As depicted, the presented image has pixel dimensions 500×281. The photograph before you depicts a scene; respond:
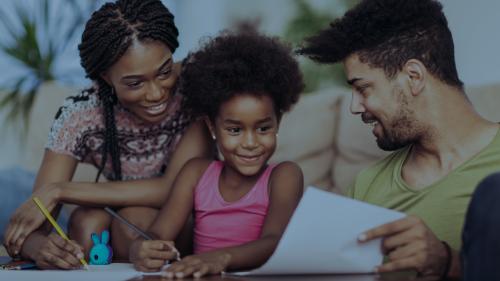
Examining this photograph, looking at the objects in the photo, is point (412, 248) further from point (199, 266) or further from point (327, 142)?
point (327, 142)

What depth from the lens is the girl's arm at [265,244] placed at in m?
1.32

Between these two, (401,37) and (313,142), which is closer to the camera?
(401,37)

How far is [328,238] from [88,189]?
96 cm

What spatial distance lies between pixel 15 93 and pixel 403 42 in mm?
3110

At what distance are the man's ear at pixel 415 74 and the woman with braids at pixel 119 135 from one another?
2.20ft

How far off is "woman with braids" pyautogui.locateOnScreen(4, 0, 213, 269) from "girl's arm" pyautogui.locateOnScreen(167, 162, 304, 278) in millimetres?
357

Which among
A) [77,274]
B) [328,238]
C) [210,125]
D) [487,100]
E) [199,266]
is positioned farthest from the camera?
[487,100]

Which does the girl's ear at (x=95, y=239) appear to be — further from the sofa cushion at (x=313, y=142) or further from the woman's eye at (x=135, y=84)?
the sofa cushion at (x=313, y=142)

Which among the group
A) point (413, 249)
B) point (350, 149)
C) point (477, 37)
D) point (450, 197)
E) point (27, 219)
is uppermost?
point (477, 37)

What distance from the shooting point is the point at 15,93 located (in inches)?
166

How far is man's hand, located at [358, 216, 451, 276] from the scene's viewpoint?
1.22 metres

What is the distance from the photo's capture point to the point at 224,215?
1863mm

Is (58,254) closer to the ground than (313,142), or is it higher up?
closer to the ground

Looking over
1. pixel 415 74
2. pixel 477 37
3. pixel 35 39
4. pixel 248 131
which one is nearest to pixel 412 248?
pixel 415 74
